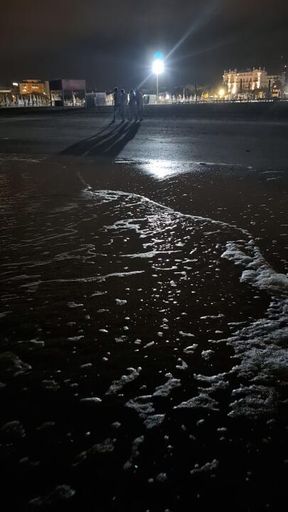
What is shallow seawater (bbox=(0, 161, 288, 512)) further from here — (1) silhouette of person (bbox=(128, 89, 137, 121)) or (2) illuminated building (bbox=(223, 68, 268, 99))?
(2) illuminated building (bbox=(223, 68, 268, 99))

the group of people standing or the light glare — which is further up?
the light glare

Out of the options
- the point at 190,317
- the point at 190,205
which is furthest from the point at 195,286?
the point at 190,205

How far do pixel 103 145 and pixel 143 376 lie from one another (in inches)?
527

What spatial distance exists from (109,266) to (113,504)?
2401 millimetres

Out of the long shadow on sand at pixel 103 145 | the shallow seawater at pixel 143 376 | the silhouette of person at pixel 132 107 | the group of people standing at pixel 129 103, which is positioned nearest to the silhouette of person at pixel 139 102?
the group of people standing at pixel 129 103

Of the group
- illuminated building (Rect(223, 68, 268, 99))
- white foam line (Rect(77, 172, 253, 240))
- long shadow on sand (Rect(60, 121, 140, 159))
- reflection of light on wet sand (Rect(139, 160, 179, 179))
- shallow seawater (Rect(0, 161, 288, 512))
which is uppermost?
illuminated building (Rect(223, 68, 268, 99))

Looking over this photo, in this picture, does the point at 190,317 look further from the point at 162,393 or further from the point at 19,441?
the point at 19,441

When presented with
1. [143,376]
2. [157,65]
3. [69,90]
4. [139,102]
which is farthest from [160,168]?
[69,90]

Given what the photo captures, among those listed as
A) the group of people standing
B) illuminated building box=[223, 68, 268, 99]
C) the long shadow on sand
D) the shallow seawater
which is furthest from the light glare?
illuminated building box=[223, 68, 268, 99]

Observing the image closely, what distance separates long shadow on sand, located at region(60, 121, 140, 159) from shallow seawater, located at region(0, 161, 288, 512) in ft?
29.4

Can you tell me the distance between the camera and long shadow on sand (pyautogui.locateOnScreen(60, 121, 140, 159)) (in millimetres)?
12648

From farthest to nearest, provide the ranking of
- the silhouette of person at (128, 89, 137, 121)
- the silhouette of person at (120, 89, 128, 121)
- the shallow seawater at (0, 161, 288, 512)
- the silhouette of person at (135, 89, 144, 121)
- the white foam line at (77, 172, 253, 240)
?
the silhouette of person at (120, 89, 128, 121)
the silhouette of person at (128, 89, 137, 121)
the silhouette of person at (135, 89, 144, 121)
the white foam line at (77, 172, 253, 240)
the shallow seawater at (0, 161, 288, 512)

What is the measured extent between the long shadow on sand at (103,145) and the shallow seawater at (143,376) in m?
8.96

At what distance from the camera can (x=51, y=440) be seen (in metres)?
1.73
